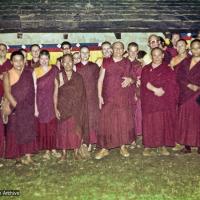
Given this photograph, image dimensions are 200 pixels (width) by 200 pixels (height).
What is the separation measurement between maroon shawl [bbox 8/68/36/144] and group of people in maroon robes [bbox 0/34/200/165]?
2 cm

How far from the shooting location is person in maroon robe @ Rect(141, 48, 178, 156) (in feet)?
25.4

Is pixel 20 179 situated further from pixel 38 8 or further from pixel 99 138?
pixel 38 8

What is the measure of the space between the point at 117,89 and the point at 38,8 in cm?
595

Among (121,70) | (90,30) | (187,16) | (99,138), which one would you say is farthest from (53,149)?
(187,16)

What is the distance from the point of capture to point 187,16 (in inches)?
500

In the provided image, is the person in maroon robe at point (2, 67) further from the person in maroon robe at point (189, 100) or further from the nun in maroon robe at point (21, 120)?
the person in maroon robe at point (189, 100)

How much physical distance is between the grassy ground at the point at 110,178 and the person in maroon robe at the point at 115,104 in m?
0.35

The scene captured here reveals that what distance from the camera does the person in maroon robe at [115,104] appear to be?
7.70 metres

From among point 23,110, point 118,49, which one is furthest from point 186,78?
point 23,110

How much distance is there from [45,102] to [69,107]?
53 cm

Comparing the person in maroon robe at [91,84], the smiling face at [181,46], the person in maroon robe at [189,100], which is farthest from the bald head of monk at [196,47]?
the person in maroon robe at [91,84]

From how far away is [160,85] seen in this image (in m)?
7.75

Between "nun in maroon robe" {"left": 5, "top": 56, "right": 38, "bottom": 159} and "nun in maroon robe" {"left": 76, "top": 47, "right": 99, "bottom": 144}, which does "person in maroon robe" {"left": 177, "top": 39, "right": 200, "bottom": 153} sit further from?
"nun in maroon robe" {"left": 5, "top": 56, "right": 38, "bottom": 159}

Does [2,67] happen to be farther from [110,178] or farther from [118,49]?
[110,178]
